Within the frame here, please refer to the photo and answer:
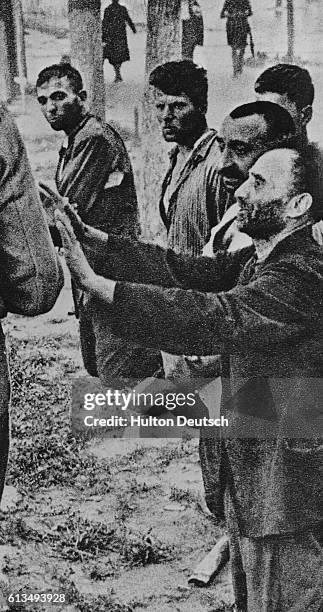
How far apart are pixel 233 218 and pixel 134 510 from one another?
5.14 feet

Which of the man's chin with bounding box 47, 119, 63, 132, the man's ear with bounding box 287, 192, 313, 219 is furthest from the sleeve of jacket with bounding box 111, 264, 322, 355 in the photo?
the man's chin with bounding box 47, 119, 63, 132

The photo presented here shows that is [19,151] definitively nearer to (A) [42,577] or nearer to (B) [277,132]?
(B) [277,132]

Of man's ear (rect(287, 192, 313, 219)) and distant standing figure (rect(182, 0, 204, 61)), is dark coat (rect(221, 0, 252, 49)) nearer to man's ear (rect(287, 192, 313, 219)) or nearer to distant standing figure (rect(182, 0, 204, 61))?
distant standing figure (rect(182, 0, 204, 61))

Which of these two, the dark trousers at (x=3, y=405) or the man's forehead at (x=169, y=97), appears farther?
the dark trousers at (x=3, y=405)

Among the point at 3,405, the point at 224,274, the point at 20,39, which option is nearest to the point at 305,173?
the point at 224,274

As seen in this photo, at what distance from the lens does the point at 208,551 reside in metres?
4.12

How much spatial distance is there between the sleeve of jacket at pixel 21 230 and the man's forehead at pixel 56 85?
253 millimetres

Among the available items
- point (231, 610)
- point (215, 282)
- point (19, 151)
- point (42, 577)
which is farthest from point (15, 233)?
point (231, 610)

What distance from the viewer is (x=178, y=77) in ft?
13.2

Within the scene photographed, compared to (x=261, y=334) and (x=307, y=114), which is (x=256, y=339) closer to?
(x=261, y=334)

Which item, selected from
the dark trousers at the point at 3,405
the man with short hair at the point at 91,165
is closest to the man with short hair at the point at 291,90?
the man with short hair at the point at 91,165

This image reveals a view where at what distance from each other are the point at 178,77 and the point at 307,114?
2.17 feet

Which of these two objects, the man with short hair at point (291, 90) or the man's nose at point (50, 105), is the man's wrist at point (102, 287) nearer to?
the man's nose at point (50, 105)

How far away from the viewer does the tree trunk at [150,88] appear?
4004 millimetres
